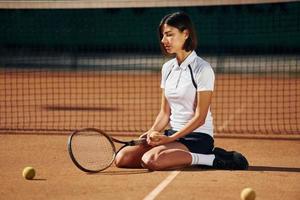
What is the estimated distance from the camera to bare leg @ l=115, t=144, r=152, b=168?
25.0ft

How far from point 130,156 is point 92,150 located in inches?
16.7

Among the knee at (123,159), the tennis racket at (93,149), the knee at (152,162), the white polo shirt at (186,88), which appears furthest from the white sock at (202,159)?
the knee at (123,159)

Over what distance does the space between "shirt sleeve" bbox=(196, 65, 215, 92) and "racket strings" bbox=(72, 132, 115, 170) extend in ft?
3.56

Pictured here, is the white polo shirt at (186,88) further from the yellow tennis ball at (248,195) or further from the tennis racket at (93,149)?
the yellow tennis ball at (248,195)

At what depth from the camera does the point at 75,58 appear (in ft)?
86.4

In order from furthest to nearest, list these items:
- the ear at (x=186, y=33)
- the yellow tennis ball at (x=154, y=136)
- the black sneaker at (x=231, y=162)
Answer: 1. the black sneaker at (x=231, y=162)
2. the ear at (x=186, y=33)
3. the yellow tennis ball at (x=154, y=136)

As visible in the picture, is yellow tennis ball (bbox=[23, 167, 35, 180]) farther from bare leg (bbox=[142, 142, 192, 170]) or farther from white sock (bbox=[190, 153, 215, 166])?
white sock (bbox=[190, 153, 215, 166])

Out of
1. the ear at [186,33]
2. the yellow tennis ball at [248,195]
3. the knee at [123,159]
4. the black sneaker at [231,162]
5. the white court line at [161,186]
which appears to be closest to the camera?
the yellow tennis ball at [248,195]

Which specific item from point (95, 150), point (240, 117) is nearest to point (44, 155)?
point (95, 150)

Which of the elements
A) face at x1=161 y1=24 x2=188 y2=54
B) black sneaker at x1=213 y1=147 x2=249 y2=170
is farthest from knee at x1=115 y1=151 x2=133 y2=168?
face at x1=161 y1=24 x2=188 y2=54

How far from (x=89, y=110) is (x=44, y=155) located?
5269mm

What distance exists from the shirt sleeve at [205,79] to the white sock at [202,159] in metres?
0.66

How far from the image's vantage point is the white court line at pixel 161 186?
20.7ft

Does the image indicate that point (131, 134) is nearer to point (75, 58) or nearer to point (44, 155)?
point (44, 155)
